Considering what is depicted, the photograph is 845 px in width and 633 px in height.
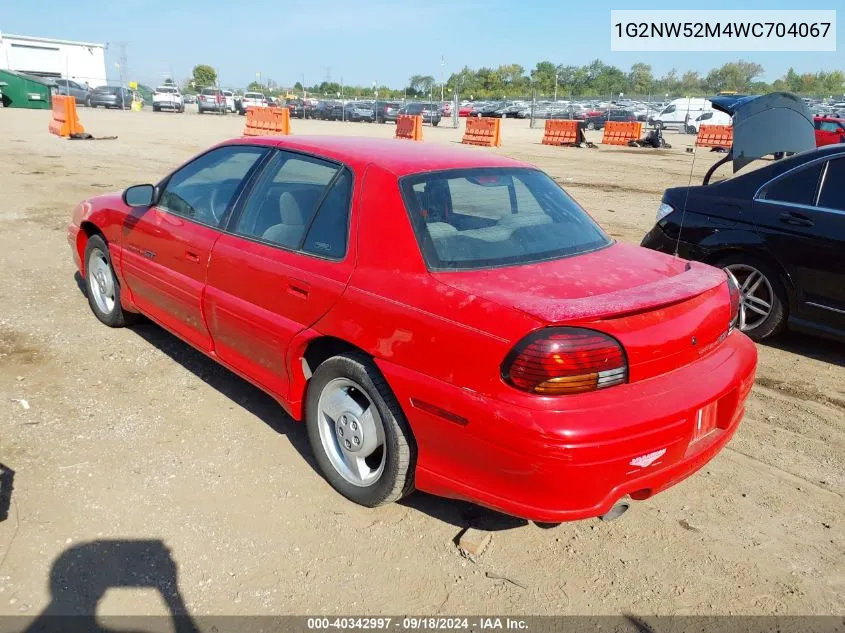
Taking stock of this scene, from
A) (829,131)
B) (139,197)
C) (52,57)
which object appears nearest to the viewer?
(139,197)

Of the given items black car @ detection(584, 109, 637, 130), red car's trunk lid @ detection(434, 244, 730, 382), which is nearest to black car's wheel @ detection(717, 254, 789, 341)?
red car's trunk lid @ detection(434, 244, 730, 382)

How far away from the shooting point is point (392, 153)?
3.42 metres

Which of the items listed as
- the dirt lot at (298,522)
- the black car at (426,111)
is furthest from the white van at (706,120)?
the dirt lot at (298,522)

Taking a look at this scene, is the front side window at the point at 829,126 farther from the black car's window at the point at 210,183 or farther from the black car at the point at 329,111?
the black car at the point at 329,111

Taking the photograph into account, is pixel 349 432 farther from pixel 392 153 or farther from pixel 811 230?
pixel 811 230

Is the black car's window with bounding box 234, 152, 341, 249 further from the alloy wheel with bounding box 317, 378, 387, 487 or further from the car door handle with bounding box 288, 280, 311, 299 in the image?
the alloy wheel with bounding box 317, 378, 387, 487

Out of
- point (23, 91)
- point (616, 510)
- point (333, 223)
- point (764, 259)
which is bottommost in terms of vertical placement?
point (616, 510)

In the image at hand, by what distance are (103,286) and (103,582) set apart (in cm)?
308

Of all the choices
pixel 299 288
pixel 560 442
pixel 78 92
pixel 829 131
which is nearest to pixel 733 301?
pixel 560 442

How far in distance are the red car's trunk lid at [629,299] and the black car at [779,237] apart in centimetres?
228

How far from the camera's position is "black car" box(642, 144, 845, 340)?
486 centimetres

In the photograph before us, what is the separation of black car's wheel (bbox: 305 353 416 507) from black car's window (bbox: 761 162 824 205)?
3.91m

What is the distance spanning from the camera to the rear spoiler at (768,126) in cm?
526

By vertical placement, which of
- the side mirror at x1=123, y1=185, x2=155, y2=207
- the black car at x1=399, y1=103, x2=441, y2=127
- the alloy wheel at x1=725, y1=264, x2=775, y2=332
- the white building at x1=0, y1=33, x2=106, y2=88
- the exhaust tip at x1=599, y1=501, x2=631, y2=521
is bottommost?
the exhaust tip at x1=599, y1=501, x2=631, y2=521
